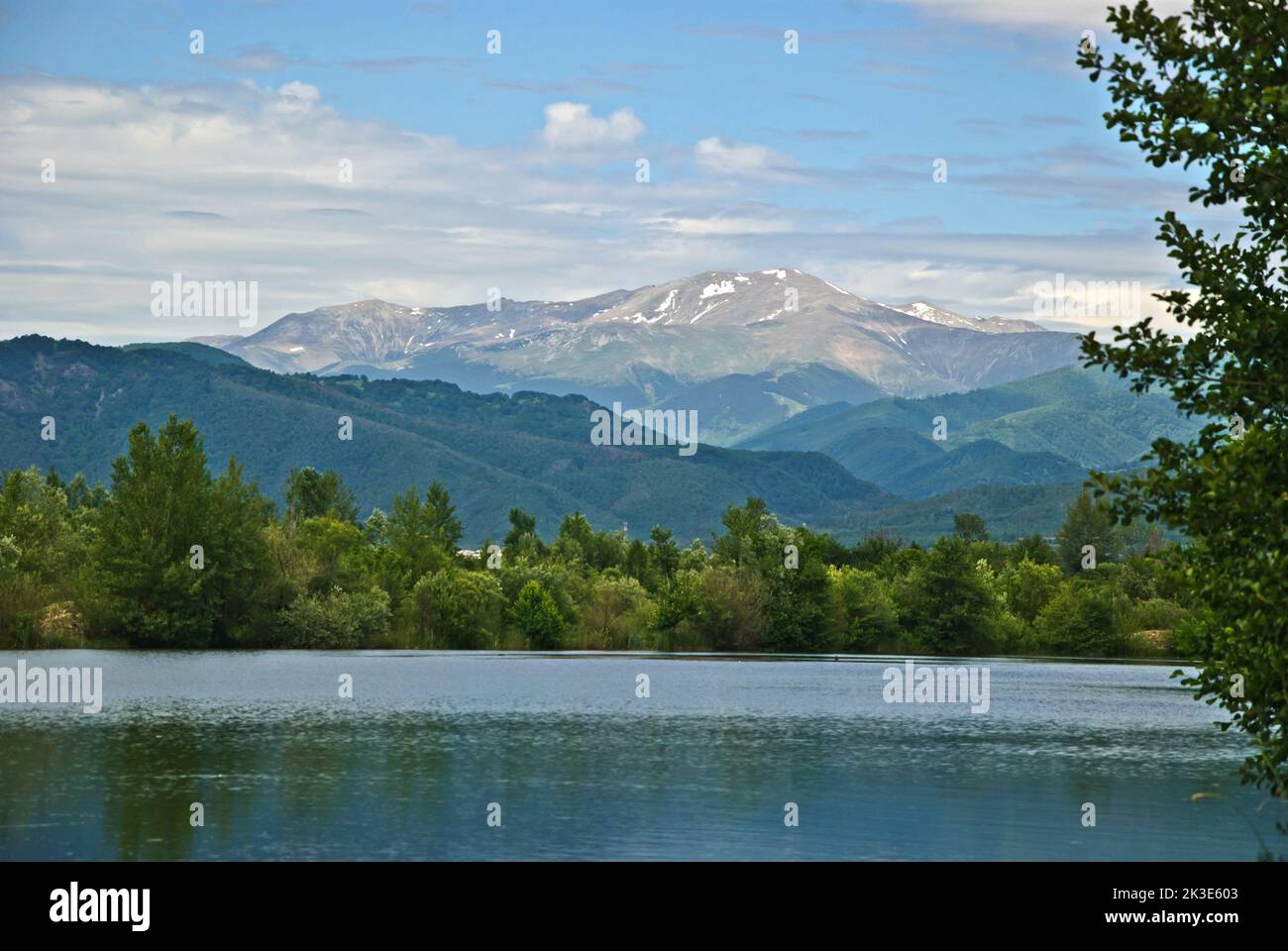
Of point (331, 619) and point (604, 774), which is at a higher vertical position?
point (331, 619)

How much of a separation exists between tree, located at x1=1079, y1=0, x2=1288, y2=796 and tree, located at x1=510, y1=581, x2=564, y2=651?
10756 centimetres

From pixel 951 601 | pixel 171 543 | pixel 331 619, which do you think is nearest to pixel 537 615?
pixel 331 619

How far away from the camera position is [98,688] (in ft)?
269

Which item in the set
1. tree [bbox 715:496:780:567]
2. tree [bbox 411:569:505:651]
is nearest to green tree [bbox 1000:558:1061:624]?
tree [bbox 715:496:780:567]

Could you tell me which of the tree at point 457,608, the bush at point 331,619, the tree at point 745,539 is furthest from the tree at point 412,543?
the tree at point 745,539

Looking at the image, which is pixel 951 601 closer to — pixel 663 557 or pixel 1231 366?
pixel 663 557

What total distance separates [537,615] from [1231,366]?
10942 centimetres

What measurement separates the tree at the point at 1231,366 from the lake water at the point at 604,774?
14318mm

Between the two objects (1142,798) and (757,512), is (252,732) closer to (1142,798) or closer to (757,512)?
(1142,798)

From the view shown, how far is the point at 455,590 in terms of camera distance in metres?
131

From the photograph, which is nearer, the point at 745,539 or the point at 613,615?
the point at 745,539

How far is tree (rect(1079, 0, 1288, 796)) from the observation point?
23250mm
